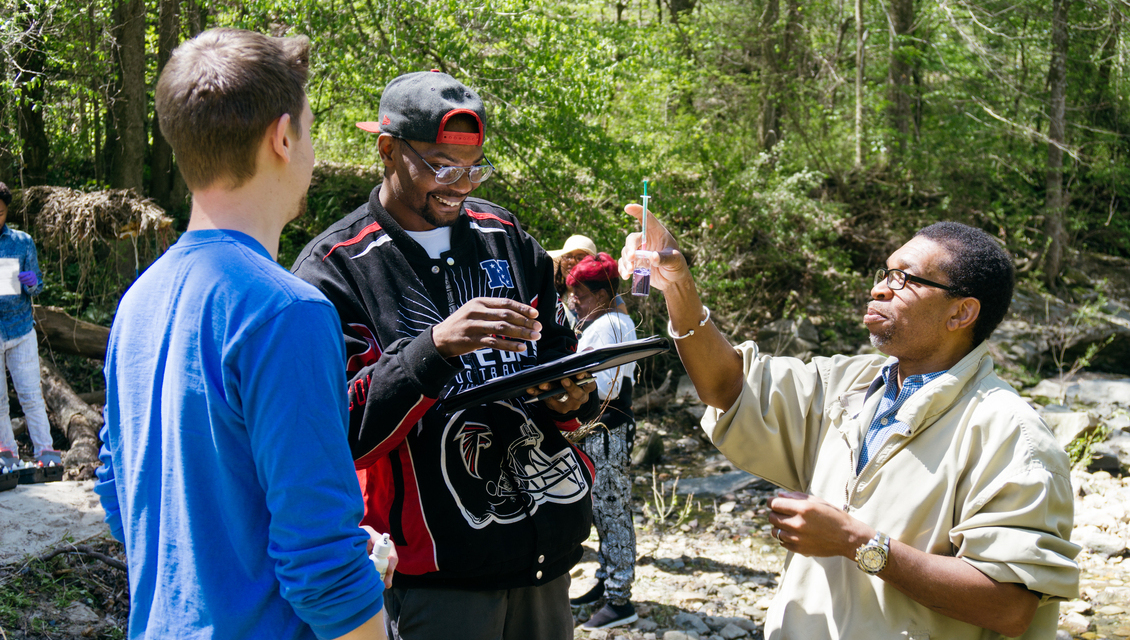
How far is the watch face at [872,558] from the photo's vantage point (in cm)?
187

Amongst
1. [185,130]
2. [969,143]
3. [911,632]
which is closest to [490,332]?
[185,130]

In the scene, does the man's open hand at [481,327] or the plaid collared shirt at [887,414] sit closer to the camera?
the man's open hand at [481,327]

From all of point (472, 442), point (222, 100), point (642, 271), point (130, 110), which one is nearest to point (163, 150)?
point (130, 110)

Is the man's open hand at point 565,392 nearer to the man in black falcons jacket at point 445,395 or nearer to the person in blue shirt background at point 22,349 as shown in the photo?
the man in black falcons jacket at point 445,395

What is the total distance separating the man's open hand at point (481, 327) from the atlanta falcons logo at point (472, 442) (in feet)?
1.08

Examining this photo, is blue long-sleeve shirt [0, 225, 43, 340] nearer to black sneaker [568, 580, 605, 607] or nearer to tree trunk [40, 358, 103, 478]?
tree trunk [40, 358, 103, 478]

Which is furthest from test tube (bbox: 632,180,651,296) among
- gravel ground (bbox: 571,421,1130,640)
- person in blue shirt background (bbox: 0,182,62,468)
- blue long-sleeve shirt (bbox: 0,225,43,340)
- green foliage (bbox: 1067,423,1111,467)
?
green foliage (bbox: 1067,423,1111,467)

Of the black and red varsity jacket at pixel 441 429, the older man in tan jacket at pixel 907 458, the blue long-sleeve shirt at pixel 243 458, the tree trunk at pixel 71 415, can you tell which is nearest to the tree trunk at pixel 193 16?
the tree trunk at pixel 71 415

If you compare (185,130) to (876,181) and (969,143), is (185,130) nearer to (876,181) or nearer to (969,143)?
(876,181)

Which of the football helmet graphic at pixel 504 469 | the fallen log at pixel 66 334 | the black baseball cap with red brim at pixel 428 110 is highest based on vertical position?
the black baseball cap with red brim at pixel 428 110

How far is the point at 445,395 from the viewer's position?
209cm

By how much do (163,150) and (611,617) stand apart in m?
8.43

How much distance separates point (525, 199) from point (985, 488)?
19.5 feet

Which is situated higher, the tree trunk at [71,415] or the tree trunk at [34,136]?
the tree trunk at [34,136]
